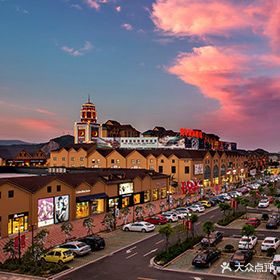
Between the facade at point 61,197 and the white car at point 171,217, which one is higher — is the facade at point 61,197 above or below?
above

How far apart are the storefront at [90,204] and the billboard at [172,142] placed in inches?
2662

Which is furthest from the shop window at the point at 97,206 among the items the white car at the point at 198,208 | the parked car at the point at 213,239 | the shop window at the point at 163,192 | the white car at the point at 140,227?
the parked car at the point at 213,239

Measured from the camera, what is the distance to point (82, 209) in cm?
6412

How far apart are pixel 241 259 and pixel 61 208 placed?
32112 mm

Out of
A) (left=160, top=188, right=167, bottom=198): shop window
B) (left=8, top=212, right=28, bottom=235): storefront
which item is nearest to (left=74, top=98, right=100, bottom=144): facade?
(left=160, top=188, right=167, bottom=198): shop window

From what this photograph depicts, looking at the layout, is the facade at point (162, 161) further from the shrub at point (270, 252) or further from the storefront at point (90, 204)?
the shrub at point (270, 252)

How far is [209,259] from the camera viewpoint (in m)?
35.0

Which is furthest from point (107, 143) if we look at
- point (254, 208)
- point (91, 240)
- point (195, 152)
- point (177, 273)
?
point (177, 273)

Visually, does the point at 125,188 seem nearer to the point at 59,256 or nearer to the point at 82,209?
the point at 82,209

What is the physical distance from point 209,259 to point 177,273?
365 cm

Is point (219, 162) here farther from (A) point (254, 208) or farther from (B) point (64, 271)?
(B) point (64, 271)

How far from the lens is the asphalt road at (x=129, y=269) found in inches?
1257

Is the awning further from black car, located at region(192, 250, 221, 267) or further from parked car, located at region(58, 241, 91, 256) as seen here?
black car, located at region(192, 250, 221, 267)

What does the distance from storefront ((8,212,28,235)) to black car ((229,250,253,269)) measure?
91.5 ft
